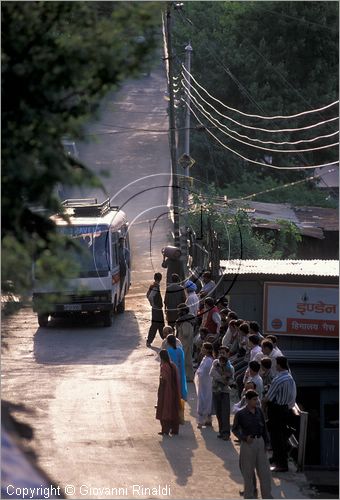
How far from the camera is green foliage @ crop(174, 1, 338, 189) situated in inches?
1757

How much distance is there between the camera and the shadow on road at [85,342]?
20.8m

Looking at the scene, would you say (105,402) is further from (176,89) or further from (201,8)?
(201,8)

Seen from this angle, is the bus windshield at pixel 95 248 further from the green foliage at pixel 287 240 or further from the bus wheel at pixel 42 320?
the green foliage at pixel 287 240

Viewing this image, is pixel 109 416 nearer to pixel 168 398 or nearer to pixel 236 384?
pixel 168 398

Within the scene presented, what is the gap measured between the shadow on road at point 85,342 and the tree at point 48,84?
1355 cm

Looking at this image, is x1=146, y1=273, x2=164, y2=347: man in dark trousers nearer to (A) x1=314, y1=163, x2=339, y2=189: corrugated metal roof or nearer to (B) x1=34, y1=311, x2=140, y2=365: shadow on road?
(B) x1=34, y1=311, x2=140, y2=365: shadow on road

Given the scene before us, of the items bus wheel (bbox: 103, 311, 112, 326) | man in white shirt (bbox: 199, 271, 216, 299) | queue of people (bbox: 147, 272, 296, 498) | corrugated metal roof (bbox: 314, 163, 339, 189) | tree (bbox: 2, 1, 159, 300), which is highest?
tree (bbox: 2, 1, 159, 300)

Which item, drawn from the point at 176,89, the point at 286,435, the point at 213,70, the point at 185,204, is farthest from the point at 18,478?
the point at 213,70

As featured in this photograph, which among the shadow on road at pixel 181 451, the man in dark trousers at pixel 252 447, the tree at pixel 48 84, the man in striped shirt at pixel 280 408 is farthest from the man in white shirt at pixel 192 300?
the tree at pixel 48 84

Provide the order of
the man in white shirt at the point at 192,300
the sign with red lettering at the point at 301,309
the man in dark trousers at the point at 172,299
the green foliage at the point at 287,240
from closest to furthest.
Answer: the man in white shirt at the point at 192,300 → the sign with red lettering at the point at 301,309 → the man in dark trousers at the point at 172,299 → the green foliage at the point at 287,240

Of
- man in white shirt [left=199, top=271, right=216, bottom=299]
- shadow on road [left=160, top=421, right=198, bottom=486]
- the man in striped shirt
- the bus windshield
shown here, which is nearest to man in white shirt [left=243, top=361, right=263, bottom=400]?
the man in striped shirt

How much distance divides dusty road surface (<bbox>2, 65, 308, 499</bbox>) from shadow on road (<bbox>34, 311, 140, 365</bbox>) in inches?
0.8

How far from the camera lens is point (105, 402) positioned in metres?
17.0

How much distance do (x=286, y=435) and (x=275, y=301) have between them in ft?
22.4
